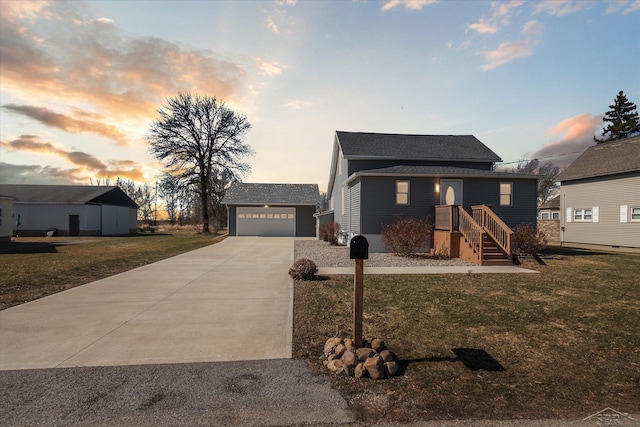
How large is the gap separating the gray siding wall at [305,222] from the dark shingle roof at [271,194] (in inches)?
31.3

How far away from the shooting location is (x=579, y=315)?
6199 mm

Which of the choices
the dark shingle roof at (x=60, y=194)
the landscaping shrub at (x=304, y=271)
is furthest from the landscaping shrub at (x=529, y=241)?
the dark shingle roof at (x=60, y=194)

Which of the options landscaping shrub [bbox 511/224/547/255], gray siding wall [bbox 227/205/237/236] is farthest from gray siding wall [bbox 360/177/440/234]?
gray siding wall [bbox 227/205/237/236]

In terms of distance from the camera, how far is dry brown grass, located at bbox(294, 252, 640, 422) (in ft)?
11.1

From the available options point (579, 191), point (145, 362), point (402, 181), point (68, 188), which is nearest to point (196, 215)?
point (68, 188)

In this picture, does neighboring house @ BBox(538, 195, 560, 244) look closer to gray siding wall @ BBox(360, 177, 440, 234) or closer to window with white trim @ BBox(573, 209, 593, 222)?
window with white trim @ BBox(573, 209, 593, 222)

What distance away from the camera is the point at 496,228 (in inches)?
519

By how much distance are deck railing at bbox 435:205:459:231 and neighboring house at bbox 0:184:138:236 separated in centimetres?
3305

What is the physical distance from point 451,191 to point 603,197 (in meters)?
14.2

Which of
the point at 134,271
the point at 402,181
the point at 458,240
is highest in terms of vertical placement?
the point at 402,181

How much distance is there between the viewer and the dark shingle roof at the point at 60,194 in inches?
1262

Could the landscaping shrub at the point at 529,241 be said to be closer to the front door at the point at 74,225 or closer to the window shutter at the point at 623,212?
the window shutter at the point at 623,212

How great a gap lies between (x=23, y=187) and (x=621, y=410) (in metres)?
47.2

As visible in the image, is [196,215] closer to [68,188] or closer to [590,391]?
[68,188]
